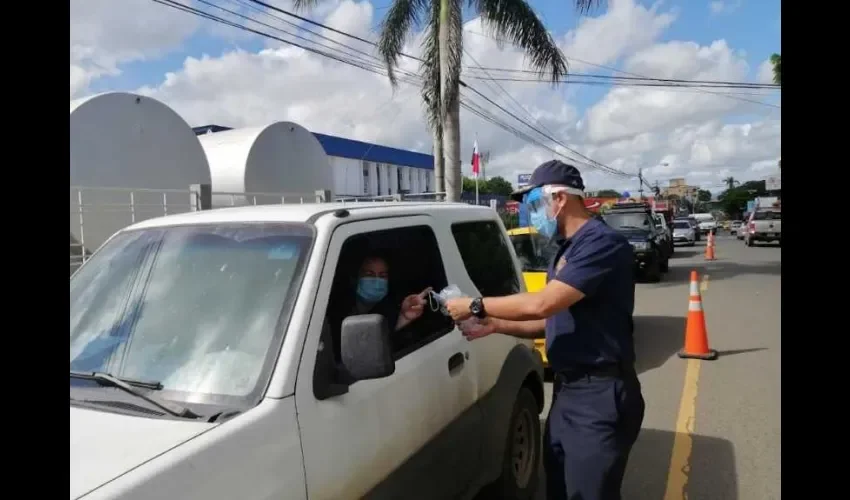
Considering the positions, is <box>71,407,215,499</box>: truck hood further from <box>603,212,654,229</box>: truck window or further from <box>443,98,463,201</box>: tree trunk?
<box>603,212,654,229</box>: truck window

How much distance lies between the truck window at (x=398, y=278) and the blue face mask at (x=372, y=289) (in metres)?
0.03

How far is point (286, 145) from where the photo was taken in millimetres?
17625

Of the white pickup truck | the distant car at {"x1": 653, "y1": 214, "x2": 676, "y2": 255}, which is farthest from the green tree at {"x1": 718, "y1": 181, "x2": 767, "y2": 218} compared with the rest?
the distant car at {"x1": 653, "y1": 214, "x2": 676, "y2": 255}

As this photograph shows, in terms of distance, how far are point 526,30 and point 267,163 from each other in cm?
733

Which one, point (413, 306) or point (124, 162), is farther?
point (124, 162)

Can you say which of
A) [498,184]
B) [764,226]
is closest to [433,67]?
[764,226]

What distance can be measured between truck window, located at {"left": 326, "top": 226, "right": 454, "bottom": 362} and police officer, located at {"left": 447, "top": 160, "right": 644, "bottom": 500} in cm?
32

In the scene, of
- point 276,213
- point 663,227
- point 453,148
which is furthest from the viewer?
point 663,227

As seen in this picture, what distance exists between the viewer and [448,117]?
1427 cm

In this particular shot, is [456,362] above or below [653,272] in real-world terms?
above

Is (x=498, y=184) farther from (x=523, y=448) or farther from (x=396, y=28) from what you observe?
(x=523, y=448)
